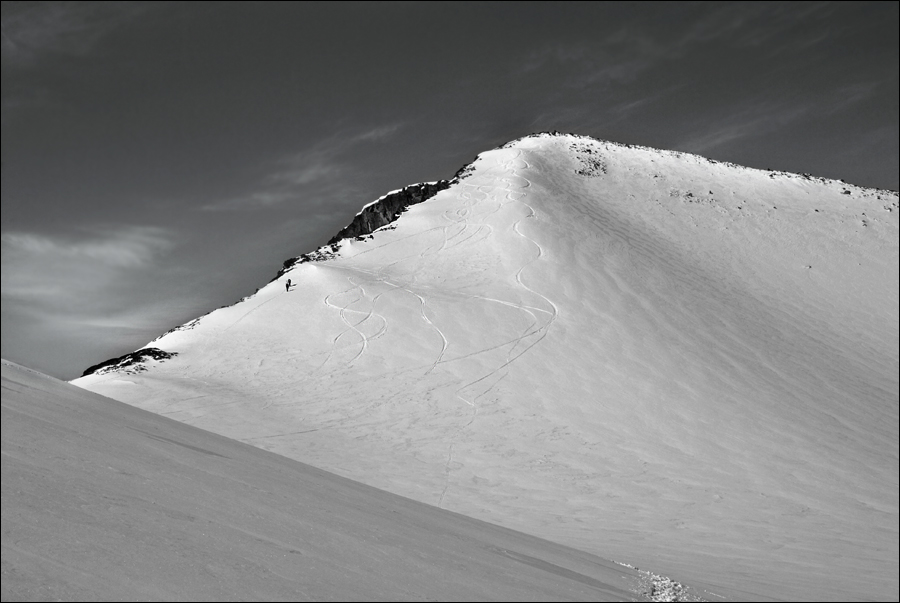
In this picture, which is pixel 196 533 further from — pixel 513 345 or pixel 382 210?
pixel 382 210

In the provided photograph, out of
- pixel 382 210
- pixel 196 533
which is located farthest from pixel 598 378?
pixel 382 210

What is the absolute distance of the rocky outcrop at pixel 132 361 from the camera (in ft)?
70.1

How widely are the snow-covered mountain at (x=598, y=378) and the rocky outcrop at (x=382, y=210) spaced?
28.6 ft

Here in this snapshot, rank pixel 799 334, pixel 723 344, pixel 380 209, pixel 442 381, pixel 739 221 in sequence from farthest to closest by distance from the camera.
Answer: pixel 380 209, pixel 739 221, pixel 799 334, pixel 723 344, pixel 442 381

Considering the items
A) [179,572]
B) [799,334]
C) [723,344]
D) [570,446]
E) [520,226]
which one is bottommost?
[179,572]

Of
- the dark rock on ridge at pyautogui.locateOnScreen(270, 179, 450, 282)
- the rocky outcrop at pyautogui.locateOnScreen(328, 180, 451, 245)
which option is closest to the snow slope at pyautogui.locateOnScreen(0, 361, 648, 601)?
the dark rock on ridge at pyautogui.locateOnScreen(270, 179, 450, 282)

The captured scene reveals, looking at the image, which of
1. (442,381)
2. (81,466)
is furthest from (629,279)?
(81,466)

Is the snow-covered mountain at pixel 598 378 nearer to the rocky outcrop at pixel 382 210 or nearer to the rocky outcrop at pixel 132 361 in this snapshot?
the rocky outcrop at pixel 132 361

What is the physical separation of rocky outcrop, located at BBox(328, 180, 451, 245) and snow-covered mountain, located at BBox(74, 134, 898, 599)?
8728 mm

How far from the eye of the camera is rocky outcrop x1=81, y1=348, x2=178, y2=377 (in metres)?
21.4

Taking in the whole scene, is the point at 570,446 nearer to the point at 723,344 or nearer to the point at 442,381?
the point at 442,381

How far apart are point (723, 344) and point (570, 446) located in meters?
8.69

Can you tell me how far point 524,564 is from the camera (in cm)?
562

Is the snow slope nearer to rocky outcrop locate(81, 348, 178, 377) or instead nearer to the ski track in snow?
the ski track in snow
